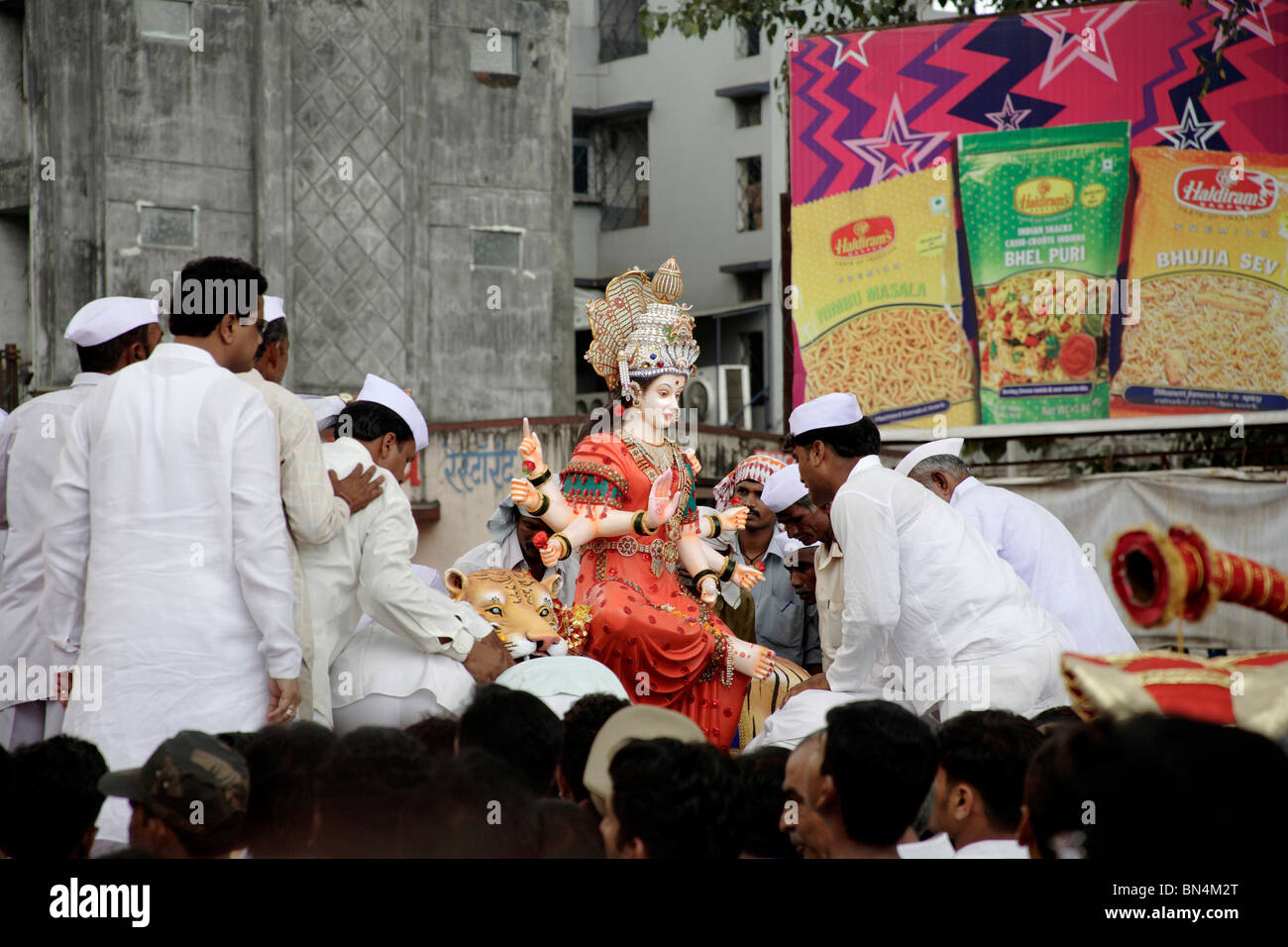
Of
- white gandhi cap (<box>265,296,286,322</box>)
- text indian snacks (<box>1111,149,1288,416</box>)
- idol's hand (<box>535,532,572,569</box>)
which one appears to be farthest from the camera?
text indian snacks (<box>1111,149,1288,416</box>)

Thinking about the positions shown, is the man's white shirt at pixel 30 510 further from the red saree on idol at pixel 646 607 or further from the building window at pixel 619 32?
the building window at pixel 619 32

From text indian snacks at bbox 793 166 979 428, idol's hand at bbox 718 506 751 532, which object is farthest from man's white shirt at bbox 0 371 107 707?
text indian snacks at bbox 793 166 979 428

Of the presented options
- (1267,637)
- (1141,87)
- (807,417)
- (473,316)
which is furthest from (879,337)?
(807,417)

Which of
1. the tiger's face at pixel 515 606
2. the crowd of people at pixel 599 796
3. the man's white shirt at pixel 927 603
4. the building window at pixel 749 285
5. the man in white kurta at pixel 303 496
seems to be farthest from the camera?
the building window at pixel 749 285

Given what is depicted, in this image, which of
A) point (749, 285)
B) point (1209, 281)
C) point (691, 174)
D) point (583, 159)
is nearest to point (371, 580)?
point (1209, 281)

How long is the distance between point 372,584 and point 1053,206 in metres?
9.44

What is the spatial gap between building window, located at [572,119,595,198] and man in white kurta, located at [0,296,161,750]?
23804 millimetres

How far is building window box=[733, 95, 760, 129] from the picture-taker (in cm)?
2702

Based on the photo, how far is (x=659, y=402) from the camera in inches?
260

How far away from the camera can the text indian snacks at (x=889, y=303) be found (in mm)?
13398

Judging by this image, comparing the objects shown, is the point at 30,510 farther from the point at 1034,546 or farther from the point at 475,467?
the point at 475,467

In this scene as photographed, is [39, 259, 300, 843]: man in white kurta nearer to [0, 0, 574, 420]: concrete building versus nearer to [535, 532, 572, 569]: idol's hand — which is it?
[535, 532, 572, 569]: idol's hand

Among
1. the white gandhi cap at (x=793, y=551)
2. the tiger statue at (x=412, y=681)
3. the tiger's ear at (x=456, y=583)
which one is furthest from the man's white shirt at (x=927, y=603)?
the white gandhi cap at (x=793, y=551)

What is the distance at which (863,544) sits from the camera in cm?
507
